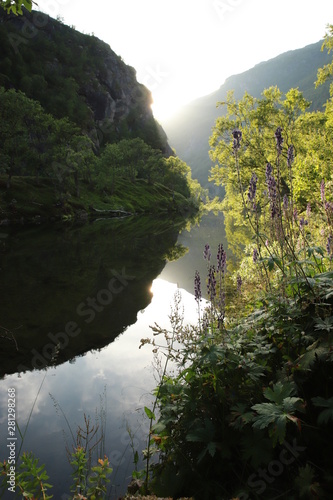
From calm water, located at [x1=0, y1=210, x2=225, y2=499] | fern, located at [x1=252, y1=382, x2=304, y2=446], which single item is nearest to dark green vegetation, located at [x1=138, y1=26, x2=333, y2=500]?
fern, located at [x1=252, y1=382, x2=304, y2=446]

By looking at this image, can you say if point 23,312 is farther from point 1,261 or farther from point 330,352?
point 330,352

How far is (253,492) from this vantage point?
2.81m

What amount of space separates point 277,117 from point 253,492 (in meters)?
34.7

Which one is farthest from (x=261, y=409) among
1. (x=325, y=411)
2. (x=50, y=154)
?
(x=50, y=154)

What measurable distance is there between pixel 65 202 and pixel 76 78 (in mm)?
96364

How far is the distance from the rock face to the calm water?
9655 centimetres

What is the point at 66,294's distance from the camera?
15039mm

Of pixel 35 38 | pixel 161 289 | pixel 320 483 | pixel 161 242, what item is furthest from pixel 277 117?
pixel 35 38

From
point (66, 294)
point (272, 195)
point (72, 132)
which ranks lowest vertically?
point (272, 195)

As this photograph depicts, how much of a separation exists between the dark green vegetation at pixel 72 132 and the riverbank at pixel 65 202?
0.21 meters

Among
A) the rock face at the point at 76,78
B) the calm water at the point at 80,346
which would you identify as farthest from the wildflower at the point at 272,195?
the rock face at the point at 76,78

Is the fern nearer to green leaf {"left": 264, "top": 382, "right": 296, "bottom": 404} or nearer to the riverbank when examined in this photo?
green leaf {"left": 264, "top": 382, "right": 296, "bottom": 404}

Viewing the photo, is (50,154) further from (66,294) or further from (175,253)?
(66,294)

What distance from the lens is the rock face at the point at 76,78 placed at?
342 feet
